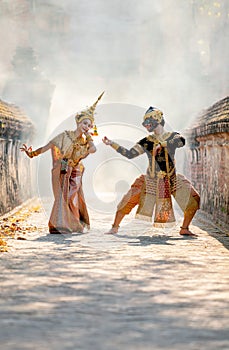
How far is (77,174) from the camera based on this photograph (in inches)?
575

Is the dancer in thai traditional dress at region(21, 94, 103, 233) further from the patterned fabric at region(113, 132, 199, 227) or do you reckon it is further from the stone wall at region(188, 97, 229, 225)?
the stone wall at region(188, 97, 229, 225)

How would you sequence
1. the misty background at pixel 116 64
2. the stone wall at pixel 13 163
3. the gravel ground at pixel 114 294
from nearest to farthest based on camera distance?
the gravel ground at pixel 114 294 < the stone wall at pixel 13 163 < the misty background at pixel 116 64

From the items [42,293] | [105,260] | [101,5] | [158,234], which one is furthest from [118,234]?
[101,5]

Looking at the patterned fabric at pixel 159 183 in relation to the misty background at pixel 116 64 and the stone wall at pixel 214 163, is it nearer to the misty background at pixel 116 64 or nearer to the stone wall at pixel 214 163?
the stone wall at pixel 214 163

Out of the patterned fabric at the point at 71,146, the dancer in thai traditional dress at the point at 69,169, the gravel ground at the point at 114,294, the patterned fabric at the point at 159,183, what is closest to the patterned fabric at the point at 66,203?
the dancer in thai traditional dress at the point at 69,169

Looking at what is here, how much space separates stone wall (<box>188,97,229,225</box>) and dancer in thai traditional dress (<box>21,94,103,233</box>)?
9.03 feet

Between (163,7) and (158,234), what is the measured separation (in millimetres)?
52684

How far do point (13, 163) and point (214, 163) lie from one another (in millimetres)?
5743

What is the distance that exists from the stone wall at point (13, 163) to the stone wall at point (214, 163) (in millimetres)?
4621

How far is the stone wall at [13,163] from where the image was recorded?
18.8 metres

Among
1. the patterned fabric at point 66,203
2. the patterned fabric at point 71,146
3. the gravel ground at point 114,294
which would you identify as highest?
the patterned fabric at point 71,146

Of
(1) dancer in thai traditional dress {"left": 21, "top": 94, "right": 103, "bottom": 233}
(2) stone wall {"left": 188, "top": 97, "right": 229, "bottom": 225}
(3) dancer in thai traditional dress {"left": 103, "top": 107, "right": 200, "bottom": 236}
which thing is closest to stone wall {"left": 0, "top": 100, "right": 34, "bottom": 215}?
(1) dancer in thai traditional dress {"left": 21, "top": 94, "right": 103, "bottom": 233}

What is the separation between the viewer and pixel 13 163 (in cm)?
2153

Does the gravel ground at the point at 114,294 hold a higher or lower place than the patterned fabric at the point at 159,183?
lower
